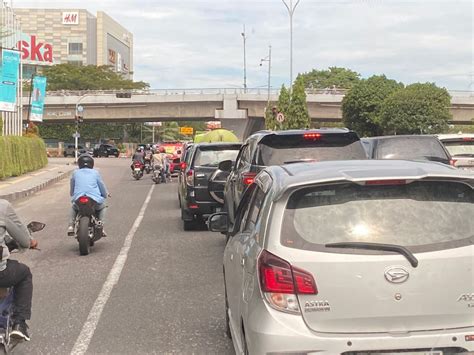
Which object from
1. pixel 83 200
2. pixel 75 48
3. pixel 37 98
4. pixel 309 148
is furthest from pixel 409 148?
pixel 75 48

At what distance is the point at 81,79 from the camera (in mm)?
92438

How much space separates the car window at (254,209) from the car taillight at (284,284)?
643 mm

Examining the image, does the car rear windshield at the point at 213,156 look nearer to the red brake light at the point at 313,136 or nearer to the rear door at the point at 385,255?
the red brake light at the point at 313,136

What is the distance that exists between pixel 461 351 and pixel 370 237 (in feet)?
2.61

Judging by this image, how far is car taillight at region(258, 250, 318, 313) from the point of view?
342cm

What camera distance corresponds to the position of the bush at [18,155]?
27.3 metres

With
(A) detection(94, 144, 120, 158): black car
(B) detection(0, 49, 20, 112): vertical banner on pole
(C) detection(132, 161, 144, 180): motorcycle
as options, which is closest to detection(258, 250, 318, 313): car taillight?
(C) detection(132, 161, 144, 180): motorcycle

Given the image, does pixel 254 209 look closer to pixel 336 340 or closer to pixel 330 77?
pixel 336 340

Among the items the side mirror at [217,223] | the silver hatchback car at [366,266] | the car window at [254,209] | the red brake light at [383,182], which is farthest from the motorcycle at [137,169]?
the red brake light at [383,182]

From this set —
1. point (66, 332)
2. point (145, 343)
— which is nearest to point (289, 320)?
point (145, 343)

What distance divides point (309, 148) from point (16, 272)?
4.35 metres

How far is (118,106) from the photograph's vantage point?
69.3 metres

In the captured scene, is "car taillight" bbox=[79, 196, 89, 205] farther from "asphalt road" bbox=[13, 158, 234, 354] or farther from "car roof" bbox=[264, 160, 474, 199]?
"car roof" bbox=[264, 160, 474, 199]

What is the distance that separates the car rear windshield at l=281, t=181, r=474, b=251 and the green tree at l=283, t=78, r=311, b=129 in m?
52.0
